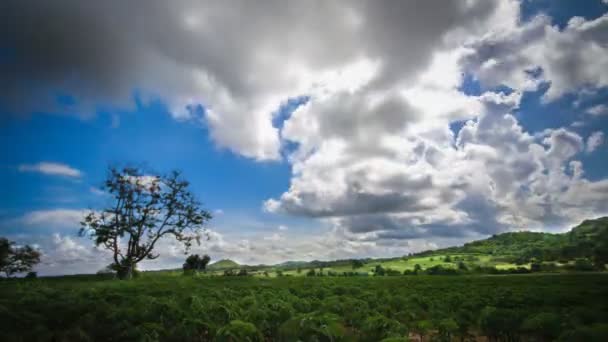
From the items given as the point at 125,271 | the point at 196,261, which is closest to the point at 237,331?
the point at 125,271

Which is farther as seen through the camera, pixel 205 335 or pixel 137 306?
pixel 137 306

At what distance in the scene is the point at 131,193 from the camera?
1943 inches

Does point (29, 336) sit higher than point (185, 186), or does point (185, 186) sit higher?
point (185, 186)

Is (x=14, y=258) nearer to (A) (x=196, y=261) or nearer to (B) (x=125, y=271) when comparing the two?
(B) (x=125, y=271)

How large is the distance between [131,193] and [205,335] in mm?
47524

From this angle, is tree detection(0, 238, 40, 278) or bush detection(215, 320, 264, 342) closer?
bush detection(215, 320, 264, 342)

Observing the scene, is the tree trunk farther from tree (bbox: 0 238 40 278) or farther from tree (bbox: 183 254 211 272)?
tree (bbox: 183 254 211 272)

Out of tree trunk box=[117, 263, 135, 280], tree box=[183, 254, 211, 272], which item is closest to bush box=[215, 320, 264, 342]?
tree trunk box=[117, 263, 135, 280]

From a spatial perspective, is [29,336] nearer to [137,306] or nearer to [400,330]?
[137,306]

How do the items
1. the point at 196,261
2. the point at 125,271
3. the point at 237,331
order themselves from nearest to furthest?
the point at 237,331 → the point at 125,271 → the point at 196,261

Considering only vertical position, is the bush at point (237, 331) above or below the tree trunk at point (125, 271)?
above

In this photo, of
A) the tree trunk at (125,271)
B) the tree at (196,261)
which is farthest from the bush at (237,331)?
the tree at (196,261)

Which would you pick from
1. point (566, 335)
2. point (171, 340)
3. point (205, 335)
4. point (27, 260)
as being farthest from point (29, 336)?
point (27, 260)

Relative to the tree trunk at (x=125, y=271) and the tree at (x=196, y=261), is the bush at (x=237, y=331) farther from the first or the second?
the tree at (x=196, y=261)
